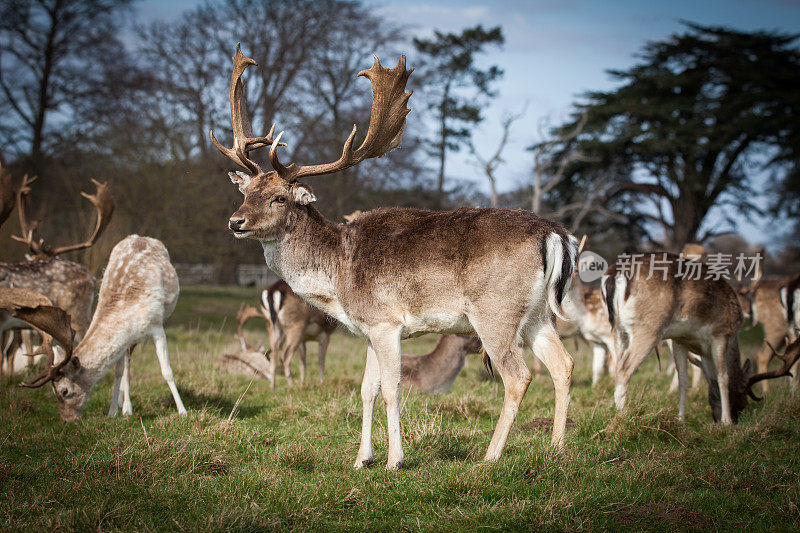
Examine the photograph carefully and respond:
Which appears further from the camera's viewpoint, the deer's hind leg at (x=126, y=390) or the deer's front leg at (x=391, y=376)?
the deer's hind leg at (x=126, y=390)

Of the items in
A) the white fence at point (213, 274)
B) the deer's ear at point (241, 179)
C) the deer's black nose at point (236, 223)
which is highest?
the deer's ear at point (241, 179)

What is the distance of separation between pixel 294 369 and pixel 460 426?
5165 millimetres

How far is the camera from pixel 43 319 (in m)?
5.41

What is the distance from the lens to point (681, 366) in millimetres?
6750

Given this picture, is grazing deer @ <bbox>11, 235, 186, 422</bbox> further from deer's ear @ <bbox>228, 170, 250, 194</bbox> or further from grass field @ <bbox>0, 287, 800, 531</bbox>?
deer's ear @ <bbox>228, 170, 250, 194</bbox>

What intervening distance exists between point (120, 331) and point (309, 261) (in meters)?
2.38

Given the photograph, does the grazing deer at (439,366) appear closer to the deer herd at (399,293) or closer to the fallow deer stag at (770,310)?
the deer herd at (399,293)

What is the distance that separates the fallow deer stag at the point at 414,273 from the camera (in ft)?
13.4

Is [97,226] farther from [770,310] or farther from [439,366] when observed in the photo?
[770,310]

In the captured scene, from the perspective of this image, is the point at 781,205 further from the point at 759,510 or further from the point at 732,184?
the point at 759,510

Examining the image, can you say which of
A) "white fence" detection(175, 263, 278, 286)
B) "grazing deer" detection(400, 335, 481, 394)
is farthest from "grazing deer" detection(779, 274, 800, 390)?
"white fence" detection(175, 263, 278, 286)

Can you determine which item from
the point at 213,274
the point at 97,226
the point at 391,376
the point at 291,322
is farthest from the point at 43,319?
the point at 213,274

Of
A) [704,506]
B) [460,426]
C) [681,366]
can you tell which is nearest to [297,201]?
[460,426]

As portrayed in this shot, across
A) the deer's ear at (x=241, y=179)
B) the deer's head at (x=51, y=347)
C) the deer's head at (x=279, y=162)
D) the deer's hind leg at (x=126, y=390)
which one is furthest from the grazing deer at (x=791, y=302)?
the deer's head at (x=51, y=347)
